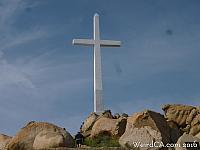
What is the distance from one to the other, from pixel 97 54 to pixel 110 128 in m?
9.24

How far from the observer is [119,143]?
1962 cm

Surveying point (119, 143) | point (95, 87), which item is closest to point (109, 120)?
point (119, 143)

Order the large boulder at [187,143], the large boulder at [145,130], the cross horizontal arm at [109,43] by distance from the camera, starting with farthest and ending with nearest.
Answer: the cross horizontal arm at [109,43] → the large boulder at [145,130] → the large boulder at [187,143]

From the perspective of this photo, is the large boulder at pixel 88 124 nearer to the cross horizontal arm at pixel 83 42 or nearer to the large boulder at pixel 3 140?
the large boulder at pixel 3 140

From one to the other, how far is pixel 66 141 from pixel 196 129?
7.35m

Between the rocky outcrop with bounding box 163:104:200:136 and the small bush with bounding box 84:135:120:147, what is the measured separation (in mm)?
3573

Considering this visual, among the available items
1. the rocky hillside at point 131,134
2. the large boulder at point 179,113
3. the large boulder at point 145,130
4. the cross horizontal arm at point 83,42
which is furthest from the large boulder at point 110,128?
the cross horizontal arm at point 83,42

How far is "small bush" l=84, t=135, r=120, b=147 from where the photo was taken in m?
19.6

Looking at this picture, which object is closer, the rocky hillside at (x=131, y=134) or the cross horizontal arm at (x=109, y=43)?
the rocky hillside at (x=131, y=134)

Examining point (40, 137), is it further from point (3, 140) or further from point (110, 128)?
point (3, 140)

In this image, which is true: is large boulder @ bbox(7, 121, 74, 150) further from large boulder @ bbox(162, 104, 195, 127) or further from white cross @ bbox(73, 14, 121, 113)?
white cross @ bbox(73, 14, 121, 113)

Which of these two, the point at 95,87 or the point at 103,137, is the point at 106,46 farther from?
the point at 103,137

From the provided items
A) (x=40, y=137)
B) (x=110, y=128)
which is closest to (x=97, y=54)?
(x=110, y=128)

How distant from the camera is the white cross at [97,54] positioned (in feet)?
94.5
